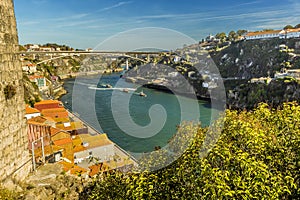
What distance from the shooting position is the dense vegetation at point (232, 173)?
2531 millimetres

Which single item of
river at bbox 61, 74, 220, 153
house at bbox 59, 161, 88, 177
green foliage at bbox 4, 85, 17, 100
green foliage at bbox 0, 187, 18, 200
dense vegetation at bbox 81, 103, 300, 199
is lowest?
river at bbox 61, 74, 220, 153

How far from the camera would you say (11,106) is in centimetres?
355

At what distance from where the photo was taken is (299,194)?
9.36 feet

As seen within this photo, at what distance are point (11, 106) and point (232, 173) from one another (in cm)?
308

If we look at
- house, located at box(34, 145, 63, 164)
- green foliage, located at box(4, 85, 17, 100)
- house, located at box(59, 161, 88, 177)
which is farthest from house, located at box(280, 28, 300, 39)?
green foliage, located at box(4, 85, 17, 100)

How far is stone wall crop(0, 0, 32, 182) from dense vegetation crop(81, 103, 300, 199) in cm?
111

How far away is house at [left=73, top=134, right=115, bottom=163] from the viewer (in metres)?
12.9

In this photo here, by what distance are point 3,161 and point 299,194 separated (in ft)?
12.1

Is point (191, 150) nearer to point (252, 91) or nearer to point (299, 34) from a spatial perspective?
point (252, 91)

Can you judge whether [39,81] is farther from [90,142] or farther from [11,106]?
[11,106]

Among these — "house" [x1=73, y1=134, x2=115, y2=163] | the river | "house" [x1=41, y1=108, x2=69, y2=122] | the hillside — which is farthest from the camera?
the hillside

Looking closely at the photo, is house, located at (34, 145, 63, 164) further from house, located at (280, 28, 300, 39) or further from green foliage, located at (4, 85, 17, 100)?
house, located at (280, 28, 300, 39)

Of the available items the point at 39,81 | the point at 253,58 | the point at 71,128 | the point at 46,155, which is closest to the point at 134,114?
the point at 71,128

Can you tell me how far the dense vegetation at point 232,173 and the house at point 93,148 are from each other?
9294mm
